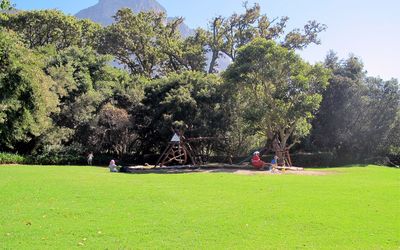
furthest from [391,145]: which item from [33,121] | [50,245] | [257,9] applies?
[50,245]

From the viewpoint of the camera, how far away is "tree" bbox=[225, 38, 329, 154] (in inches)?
1166

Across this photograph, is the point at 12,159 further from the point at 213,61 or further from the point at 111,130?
the point at 213,61

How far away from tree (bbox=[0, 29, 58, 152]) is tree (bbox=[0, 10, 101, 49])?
1621 cm

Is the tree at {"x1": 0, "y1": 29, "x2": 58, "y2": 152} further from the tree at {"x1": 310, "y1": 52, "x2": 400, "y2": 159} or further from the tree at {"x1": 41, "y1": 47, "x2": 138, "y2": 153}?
the tree at {"x1": 310, "y1": 52, "x2": 400, "y2": 159}

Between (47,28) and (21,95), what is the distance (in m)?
21.7

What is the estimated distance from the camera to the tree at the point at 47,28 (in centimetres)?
4466

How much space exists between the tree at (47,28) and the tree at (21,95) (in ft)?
53.2

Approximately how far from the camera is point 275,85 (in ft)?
105

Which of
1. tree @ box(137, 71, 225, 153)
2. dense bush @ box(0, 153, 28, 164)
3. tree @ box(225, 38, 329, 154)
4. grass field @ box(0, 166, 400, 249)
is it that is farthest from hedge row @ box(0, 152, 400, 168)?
grass field @ box(0, 166, 400, 249)

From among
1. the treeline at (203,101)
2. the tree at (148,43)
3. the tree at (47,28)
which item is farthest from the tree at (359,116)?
the tree at (47,28)

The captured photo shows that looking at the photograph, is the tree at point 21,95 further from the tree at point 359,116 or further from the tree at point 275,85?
the tree at point 359,116

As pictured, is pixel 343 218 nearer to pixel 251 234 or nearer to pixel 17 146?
pixel 251 234

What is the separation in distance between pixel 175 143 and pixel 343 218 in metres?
21.5

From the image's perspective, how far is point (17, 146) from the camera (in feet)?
115
